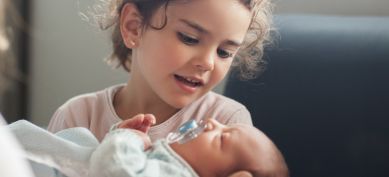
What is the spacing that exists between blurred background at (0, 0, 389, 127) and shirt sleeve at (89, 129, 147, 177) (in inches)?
45.1

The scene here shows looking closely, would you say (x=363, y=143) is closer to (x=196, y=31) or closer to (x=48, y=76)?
(x=196, y=31)

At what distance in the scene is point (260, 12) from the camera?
1.35 meters

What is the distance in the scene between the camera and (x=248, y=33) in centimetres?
138

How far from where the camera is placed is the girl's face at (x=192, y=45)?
1.14 m

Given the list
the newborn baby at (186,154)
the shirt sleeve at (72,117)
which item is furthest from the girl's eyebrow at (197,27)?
the shirt sleeve at (72,117)

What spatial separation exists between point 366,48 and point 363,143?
0.71 ft

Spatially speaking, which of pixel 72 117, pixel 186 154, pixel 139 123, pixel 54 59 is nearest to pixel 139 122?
pixel 139 123

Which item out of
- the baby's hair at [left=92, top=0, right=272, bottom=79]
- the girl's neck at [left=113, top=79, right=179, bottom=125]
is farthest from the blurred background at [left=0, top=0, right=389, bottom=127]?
the girl's neck at [left=113, top=79, right=179, bottom=125]

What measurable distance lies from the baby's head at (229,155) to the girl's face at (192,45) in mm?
201

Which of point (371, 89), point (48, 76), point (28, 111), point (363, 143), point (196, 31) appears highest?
point (196, 31)

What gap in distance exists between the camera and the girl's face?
1142 mm

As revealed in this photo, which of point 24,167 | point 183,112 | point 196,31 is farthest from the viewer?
point 183,112

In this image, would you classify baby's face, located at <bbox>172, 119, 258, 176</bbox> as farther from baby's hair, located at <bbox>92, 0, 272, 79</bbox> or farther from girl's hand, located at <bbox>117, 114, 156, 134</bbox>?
baby's hair, located at <bbox>92, 0, 272, 79</bbox>

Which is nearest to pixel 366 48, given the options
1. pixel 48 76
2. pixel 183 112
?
pixel 183 112
